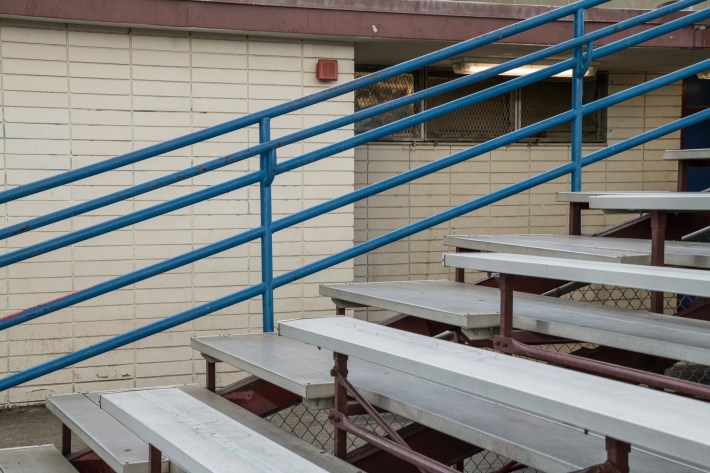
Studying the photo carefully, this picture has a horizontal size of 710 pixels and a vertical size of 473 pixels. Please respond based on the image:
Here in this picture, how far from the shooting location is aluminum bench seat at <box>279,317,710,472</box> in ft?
5.01

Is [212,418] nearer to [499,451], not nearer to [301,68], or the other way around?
[499,451]

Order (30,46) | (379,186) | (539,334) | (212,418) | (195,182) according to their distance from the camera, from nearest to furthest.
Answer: (212,418) → (539,334) → (379,186) → (30,46) → (195,182)

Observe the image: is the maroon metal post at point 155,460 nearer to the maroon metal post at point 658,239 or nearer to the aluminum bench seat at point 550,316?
the aluminum bench seat at point 550,316

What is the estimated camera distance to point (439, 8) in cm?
715

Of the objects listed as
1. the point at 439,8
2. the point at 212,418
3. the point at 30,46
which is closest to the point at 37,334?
the point at 30,46

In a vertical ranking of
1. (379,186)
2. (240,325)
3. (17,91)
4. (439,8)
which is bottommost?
(240,325)

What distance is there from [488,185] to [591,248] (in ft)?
17.0

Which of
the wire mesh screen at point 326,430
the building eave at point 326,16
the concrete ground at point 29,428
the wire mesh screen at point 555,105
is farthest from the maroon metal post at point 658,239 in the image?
the wire mesh screen at point 555,105

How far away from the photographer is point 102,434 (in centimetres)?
294

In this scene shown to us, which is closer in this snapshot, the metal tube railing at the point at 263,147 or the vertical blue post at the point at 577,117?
the metal tube railing at the point at 263,147

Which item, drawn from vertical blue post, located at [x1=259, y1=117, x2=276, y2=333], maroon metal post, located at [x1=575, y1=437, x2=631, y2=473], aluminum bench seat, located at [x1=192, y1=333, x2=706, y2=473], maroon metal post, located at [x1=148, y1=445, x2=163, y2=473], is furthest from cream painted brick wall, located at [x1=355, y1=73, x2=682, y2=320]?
maroon metal post, located at [x1=575, y1=437, x2=631, y2=473]

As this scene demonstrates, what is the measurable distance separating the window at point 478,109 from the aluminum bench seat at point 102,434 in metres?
4.97

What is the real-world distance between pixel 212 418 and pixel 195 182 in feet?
15.3

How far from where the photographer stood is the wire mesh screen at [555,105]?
27.8 feet
